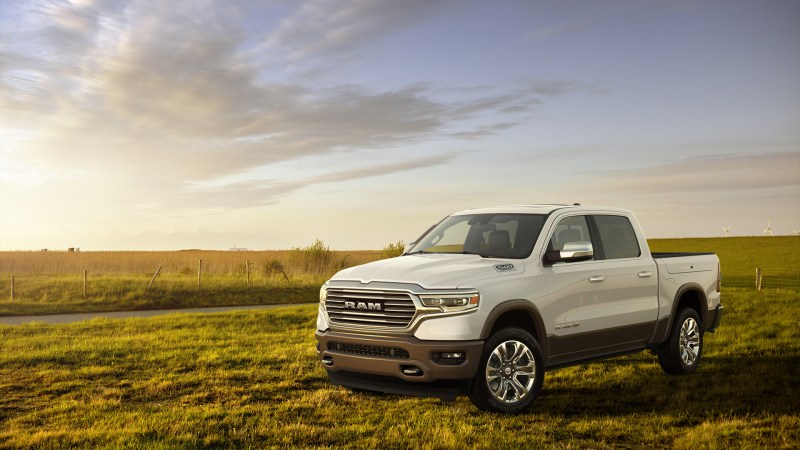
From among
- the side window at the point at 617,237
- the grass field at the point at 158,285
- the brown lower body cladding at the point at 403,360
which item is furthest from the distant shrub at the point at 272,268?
the brown lower body cladding at the point at 403,360

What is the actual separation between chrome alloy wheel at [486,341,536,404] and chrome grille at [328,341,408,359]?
91 centimetres

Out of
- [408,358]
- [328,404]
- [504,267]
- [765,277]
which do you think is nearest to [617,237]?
[504,267]

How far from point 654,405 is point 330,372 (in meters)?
3.77

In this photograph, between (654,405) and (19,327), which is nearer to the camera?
(654,405)

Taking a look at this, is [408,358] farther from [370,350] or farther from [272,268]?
[272,268]

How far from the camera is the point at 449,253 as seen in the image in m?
8.89

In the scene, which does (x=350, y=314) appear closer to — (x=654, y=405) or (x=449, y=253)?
(x=449, y=253)

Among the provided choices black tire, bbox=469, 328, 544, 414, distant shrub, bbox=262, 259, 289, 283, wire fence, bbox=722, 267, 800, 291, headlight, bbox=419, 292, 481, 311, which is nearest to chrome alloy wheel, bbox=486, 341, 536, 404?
black tire, bbox=469, 328, 544, 414

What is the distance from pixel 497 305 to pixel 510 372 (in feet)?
2.52

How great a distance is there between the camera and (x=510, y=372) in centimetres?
776

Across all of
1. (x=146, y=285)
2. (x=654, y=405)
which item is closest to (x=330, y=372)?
(x=654, y=405)

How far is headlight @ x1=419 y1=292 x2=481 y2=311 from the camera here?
7.34 m

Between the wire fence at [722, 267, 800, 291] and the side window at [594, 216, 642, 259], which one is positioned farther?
the wire fence at [722, 267, 800, 291]

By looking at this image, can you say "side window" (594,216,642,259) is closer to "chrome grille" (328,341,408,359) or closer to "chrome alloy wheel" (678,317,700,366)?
"chrome alloy wheel" (678,317,700,366)
